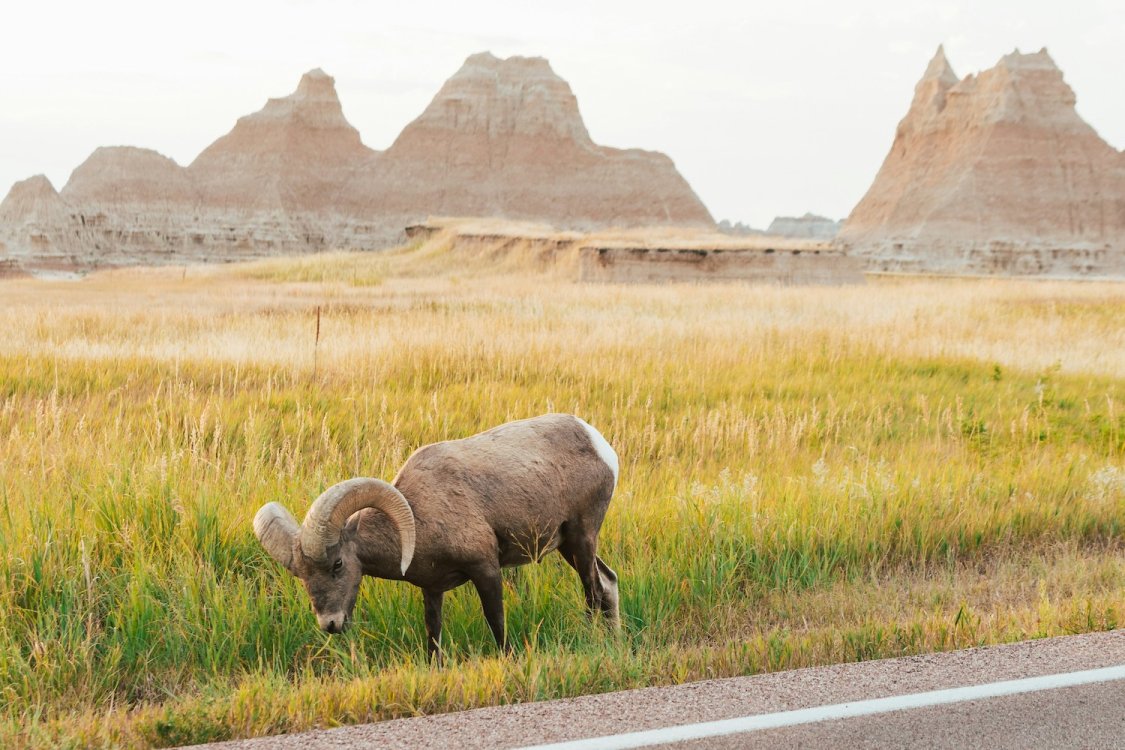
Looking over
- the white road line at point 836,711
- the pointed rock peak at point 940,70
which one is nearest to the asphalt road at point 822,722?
the white road line at point 836,711

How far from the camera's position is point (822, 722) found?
409cm

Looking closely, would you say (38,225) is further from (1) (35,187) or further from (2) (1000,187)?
(2) (1000,187)

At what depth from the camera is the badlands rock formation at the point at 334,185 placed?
134m

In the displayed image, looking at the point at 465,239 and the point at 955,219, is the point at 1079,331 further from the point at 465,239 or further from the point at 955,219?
the point at 955,219

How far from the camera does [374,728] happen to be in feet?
13.4

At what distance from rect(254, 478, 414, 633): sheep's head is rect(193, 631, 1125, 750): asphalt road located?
0.57m

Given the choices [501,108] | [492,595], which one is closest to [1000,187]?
[501,108]

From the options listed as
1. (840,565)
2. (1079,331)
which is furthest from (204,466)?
(1079,331)

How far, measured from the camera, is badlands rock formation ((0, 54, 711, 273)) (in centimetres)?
13362

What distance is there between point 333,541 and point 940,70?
142 meters

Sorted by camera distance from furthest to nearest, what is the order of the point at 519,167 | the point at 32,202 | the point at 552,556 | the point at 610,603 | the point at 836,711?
the point at 519,167
the point at 32,202
the point at 552,556
the point at 610,603
the point at 836,711

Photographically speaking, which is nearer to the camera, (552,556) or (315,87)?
(552,556)

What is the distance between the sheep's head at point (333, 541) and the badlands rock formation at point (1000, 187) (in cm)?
10214

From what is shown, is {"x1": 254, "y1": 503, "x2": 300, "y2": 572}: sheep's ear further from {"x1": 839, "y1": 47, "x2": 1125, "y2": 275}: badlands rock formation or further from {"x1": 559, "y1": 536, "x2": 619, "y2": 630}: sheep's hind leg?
{"x1": 839, "y1": 47, "x2": 1125, "y2": 275}: badlands rock formation
